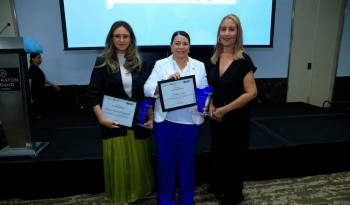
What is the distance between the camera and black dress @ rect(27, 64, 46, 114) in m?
3.48

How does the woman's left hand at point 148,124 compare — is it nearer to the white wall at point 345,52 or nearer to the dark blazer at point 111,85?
the dark blazer at point 111,85

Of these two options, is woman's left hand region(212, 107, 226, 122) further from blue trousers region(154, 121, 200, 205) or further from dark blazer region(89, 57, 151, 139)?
dark blazer region(89, 57, 151, 139)

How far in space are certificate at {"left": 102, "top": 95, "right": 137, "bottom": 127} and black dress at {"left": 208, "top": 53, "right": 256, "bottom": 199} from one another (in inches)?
23.0

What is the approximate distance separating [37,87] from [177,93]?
2695mm

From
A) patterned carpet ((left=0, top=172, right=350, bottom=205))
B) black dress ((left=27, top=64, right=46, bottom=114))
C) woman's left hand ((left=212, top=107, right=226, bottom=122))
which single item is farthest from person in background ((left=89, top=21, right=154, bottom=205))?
black dress ((left=27, top=64, right=46, bottom=114))

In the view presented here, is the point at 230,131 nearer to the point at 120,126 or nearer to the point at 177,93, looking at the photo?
the point at 177,93

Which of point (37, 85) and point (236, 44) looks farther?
point (37, 85)

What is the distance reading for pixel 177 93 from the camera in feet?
5.52

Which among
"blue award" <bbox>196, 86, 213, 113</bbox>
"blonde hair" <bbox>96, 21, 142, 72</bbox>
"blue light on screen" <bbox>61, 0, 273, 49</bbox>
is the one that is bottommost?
"blue award" <bbox>196, 86, 213, 113</bbox>

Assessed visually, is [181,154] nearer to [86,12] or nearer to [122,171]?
[122,171]

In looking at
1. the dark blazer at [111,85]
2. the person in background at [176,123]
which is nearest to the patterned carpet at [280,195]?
the person in background at [176,123]

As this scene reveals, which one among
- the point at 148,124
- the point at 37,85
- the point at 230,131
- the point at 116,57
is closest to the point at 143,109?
the point at 148,124

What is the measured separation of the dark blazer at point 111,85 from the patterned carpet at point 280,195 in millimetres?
683

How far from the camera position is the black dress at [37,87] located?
3.48 metres
